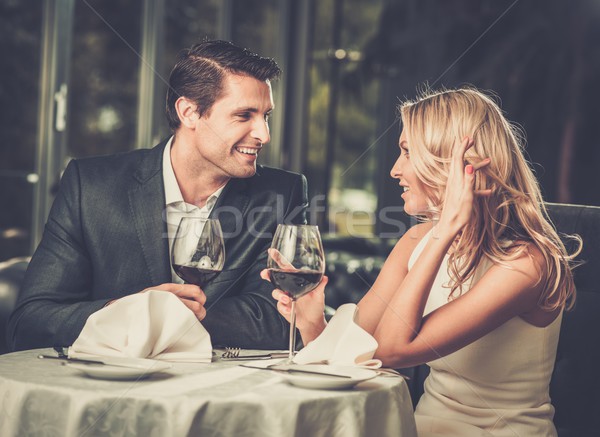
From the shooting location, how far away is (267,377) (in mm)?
1342

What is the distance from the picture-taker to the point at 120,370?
1.24 meters

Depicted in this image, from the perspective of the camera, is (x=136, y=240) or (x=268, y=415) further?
(x=136, y=240)

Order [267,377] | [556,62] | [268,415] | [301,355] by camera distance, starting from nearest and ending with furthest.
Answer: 1. [268,415]
2. [267,377]
3. [301,355]
4. [556,62]

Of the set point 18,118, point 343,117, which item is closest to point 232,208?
point 18,118

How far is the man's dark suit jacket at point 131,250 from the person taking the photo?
1817 millimetres

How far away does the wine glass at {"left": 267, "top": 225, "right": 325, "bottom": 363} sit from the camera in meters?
1.39

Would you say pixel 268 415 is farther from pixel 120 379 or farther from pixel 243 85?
pixel 243 85

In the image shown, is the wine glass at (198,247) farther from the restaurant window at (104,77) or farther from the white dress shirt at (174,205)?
the restaurant window at (104,77)

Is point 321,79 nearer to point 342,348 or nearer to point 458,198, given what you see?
point 458,198

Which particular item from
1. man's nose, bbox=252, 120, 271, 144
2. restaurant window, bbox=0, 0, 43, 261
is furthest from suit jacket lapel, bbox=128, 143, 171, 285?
restaurant window, bbox=0, 0, 43, 261

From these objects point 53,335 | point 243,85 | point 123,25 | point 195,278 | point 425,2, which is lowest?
point 53,335

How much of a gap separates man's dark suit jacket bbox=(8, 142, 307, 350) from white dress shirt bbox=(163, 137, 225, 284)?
0.11ft

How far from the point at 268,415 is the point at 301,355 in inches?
10.4

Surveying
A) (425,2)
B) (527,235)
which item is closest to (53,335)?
(527,235)
